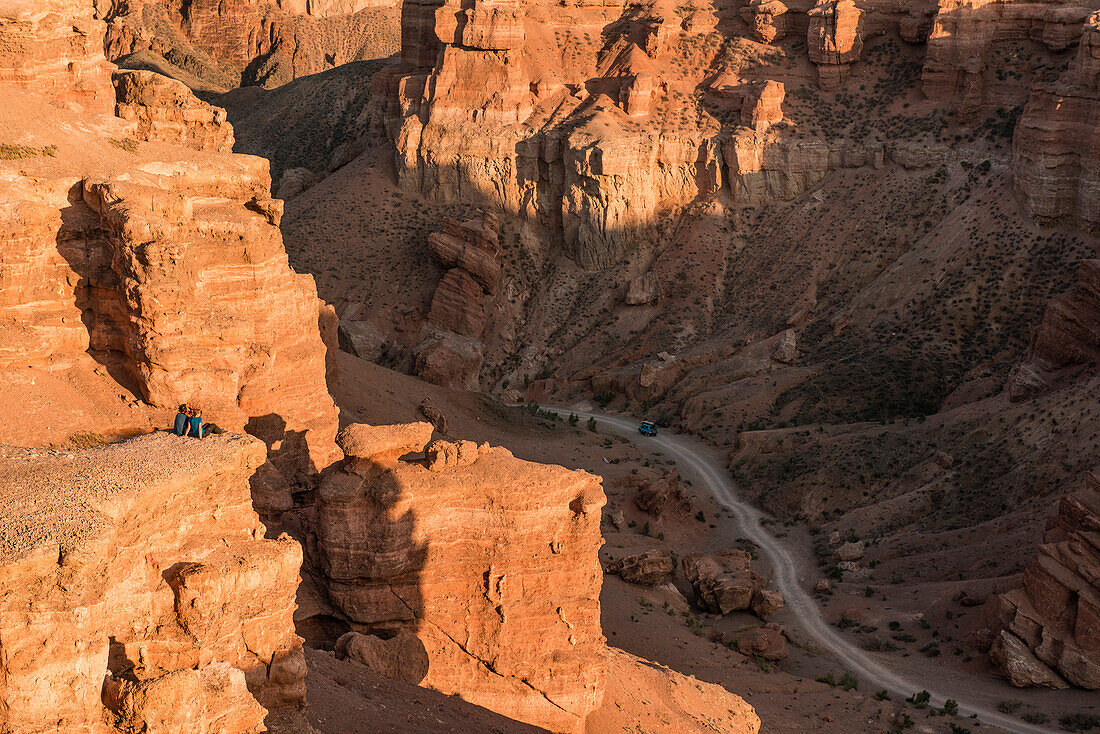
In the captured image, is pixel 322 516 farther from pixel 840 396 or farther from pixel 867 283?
pixel 867 283

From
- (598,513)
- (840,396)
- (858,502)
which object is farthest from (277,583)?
(840,396)

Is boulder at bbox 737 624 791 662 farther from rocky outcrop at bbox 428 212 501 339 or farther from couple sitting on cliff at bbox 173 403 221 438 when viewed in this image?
rocky outcrop at bbox 428 212 501 339

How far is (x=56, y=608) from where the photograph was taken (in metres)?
13.9

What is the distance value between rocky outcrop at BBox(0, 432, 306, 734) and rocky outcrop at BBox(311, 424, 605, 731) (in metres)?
6.07

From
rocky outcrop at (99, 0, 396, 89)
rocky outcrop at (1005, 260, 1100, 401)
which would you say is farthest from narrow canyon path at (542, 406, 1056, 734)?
rocky outcrop at (99, 0, 396, 89)

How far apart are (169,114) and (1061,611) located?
34130mm

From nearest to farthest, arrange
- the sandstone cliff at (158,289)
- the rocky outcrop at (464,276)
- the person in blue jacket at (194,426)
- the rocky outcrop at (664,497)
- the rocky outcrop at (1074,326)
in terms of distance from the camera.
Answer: the person in blue jacket at (194,426) < the sandstone cliff at (158,289) < the rocky outcrop at (664,497) < the rocky outcrop at (1074,326) < the rocky outcrop at (464,276)

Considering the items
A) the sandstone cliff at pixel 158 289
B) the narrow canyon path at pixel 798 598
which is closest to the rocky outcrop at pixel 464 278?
the narrow canyon path at pixel 798 598

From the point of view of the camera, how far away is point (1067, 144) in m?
68.8

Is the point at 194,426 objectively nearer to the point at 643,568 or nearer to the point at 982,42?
the point at 643,568

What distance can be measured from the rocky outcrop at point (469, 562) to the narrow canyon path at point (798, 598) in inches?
670

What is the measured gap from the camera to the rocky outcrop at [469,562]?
968 inches

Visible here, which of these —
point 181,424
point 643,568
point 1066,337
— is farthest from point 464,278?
point 181,424

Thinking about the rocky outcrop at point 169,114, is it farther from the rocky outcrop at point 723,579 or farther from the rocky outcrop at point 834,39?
the rocky outcrop at point 834,39
